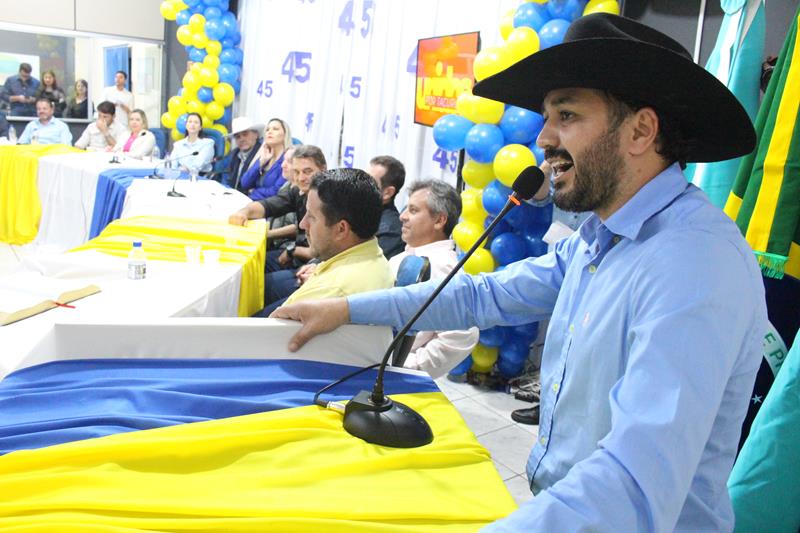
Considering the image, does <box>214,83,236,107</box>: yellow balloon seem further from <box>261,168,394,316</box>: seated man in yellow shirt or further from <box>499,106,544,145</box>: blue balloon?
<box>261,168,394,316</box>: seated man in yellow shirt

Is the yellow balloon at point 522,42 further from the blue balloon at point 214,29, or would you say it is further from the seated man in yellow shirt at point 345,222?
the blue balloon at point 214,29

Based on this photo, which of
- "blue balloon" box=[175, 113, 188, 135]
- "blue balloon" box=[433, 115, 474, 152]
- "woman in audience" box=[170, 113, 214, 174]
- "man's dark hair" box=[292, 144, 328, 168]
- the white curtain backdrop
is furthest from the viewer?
"blue balloon" box=[175, 113, 188, 135]

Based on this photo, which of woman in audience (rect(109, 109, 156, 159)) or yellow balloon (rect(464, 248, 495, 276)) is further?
woman in audience (rect(109, 109, 156, 159))

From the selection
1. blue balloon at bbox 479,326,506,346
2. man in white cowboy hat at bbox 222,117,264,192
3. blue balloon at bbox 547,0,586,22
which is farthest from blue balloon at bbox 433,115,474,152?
man in white cowboy hat at bbox 222,117,264,192

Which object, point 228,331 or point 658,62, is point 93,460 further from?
point 658,62

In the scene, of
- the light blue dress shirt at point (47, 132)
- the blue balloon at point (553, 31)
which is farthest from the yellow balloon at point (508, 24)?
the light blue dress shirt at point (47, 132)

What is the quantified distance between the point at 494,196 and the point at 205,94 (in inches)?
194

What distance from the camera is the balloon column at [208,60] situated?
691 cm

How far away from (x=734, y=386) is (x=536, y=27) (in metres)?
2.44

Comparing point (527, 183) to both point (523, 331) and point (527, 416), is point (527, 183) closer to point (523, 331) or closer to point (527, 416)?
point (527, 416)

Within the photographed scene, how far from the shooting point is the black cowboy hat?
2.87ft

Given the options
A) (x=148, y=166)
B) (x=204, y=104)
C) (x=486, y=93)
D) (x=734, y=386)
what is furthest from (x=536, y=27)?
(x=204, y=104)

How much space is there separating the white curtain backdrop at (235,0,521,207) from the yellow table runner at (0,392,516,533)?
3.28 m

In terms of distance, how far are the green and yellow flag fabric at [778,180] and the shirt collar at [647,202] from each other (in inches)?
41.9
